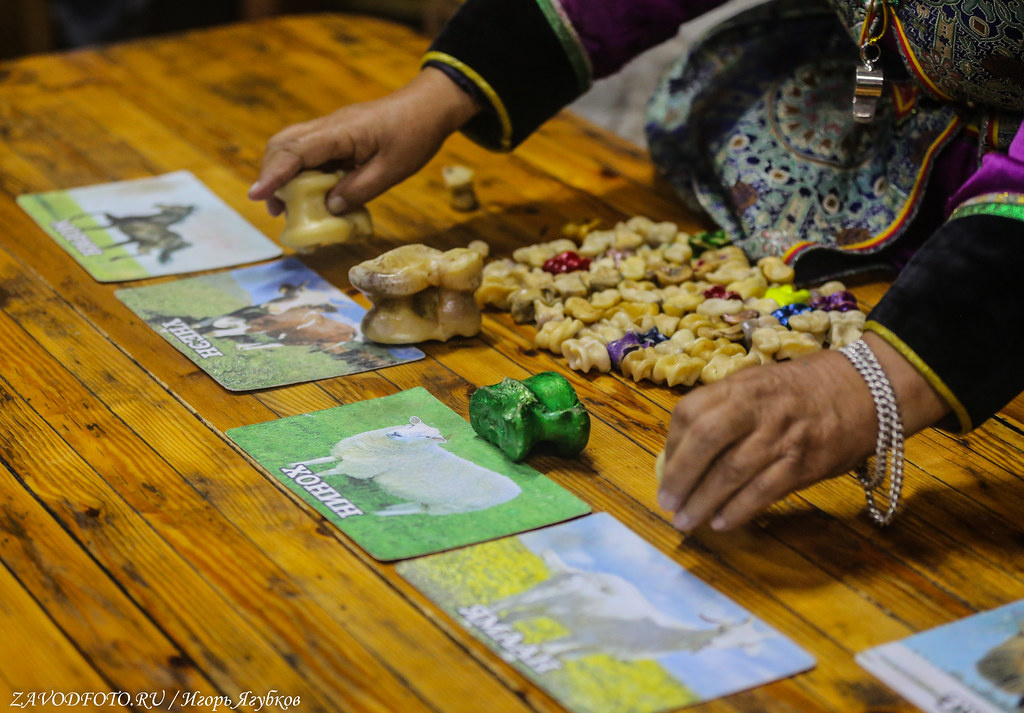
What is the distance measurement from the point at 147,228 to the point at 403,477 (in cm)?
58

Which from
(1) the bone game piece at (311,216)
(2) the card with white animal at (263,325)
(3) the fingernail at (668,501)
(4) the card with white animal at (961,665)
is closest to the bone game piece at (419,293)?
(2) the card with white animal at (263,325)

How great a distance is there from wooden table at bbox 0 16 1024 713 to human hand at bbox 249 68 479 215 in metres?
0.09

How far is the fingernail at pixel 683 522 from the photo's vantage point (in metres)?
0.75

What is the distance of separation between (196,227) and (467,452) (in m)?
0.55

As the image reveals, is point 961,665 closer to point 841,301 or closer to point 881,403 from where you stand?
point 881,403

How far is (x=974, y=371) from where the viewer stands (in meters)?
0.78

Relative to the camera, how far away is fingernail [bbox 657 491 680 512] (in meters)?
0.75

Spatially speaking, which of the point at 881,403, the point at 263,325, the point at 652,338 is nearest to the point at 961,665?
the point at 881,403

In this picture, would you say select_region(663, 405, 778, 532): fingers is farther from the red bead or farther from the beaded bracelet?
the red bead

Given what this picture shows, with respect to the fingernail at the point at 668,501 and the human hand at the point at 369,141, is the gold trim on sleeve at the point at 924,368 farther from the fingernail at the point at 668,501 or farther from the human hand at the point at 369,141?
the human hand at the point at 369,141

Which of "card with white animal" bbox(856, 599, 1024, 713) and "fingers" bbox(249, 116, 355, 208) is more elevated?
"fingers" bbox(249, 116, 355, 208)

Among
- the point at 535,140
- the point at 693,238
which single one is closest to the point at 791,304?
the point at 693,238

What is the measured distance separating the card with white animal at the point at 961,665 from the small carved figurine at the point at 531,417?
27 cm

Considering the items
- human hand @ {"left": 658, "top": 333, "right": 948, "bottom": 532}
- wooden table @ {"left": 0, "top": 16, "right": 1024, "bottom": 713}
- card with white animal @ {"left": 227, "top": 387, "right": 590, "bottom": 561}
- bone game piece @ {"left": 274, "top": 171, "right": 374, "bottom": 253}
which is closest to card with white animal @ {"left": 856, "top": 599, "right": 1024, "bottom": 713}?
wooden table @ {"left": 0, "top": 16, "right": 1024, "bottom": 713}
